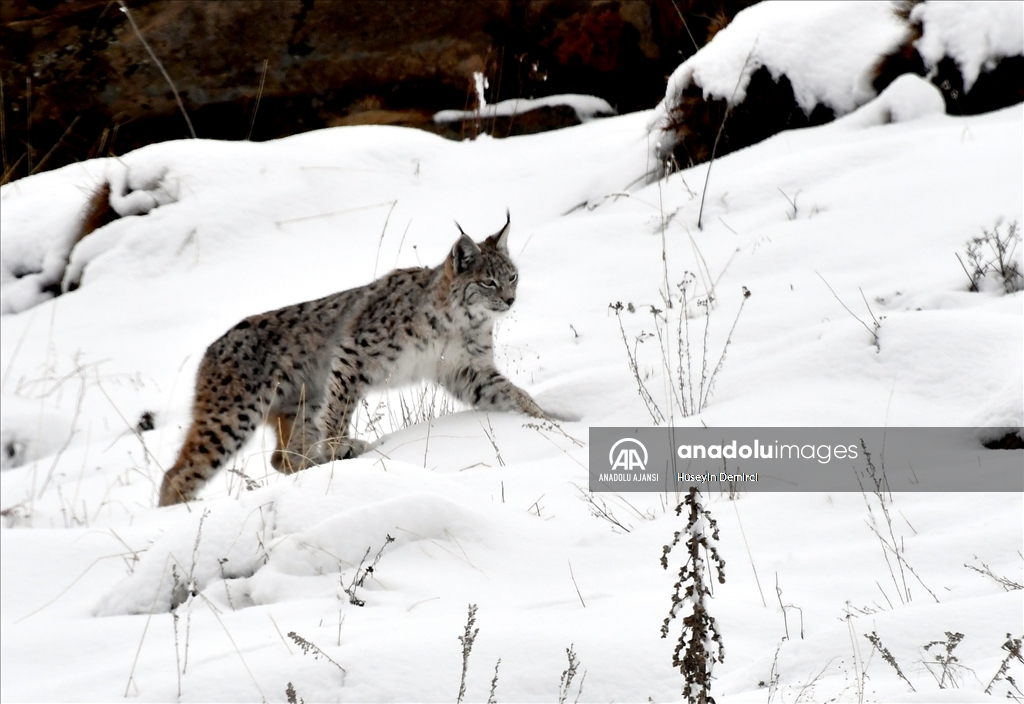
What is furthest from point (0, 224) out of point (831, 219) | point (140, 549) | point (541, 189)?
point (831, 219)

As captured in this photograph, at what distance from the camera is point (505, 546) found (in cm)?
352

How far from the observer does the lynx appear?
6.04 metres

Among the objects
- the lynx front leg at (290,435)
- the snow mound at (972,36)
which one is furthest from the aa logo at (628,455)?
the snow mound at (972,36)

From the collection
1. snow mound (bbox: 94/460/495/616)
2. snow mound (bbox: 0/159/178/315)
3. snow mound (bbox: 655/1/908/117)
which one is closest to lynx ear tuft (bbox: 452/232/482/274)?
snow mound (bbox: 94/460/495/616)

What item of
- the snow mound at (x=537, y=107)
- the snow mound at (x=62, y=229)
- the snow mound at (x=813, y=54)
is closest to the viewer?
the snow mound at (x=813, y=54)

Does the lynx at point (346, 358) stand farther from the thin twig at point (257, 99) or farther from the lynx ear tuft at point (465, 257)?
the thin twig at point (257, 99)

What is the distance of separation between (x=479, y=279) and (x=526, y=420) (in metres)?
1.09

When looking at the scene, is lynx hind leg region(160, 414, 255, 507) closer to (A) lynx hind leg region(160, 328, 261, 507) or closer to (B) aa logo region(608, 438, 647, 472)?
(A) lynx hind leg region(160, 328, 261, 507)

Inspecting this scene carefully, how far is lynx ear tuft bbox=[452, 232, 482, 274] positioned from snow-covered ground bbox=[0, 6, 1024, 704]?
31.7 inches

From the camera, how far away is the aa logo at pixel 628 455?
178 inches

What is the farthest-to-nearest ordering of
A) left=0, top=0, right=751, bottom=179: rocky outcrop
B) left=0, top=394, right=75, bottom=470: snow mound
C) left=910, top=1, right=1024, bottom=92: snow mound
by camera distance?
left=0, top=0, right=751, bottom=179: rocky outcrop → left=910, top=1, right=1024, bottom=92: snow mound → left=0, top=394, right=75, bottom=470: snow mound

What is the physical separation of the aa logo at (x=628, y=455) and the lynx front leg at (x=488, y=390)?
2.80 feet

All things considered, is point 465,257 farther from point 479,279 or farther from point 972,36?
point 972,36

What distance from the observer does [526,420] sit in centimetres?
547
